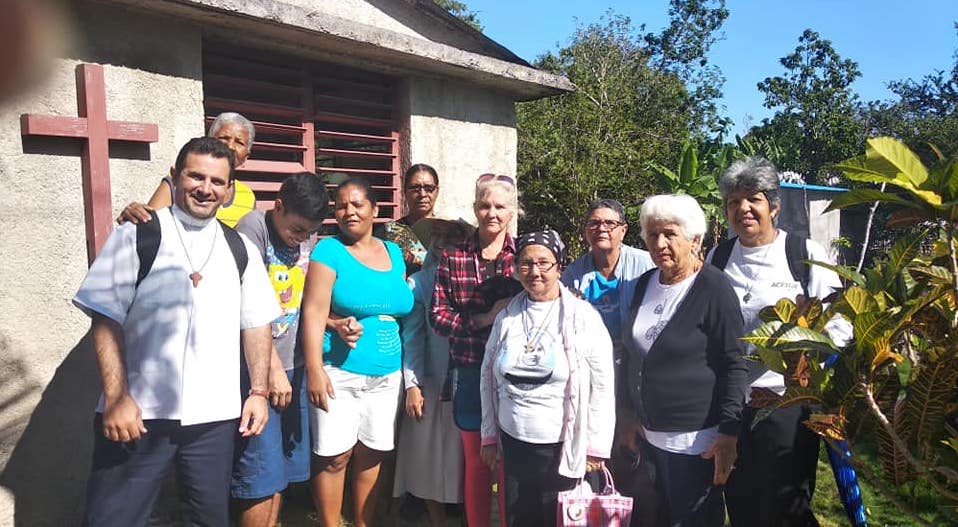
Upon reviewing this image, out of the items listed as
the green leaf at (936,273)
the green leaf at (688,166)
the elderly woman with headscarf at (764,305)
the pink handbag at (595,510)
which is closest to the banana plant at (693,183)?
the green leaf at (688,166)

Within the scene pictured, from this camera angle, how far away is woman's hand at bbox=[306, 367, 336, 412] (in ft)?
10.6

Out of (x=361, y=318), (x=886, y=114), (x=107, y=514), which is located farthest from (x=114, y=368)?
(x=886, y=114)

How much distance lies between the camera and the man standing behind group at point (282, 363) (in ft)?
10.3

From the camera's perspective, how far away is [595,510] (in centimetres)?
284

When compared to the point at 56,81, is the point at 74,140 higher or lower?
lower

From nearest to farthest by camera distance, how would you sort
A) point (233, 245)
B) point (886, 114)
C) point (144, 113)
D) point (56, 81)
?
point (233, 245), point (56, 81), point (144, 113), point (886, 114)

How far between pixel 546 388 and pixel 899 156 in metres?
1.60

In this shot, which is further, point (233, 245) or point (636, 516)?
point (636, 516)

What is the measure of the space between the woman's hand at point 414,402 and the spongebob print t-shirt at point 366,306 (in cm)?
15

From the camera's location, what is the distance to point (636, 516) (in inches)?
126

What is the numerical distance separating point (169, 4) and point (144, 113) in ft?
2.00

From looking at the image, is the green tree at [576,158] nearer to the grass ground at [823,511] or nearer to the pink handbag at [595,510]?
the grass ground at [823,511]

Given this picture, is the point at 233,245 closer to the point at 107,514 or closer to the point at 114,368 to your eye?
the point at 114,368

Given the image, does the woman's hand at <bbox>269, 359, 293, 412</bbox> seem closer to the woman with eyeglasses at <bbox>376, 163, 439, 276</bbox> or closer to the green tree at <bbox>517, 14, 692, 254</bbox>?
the woman with eyeglasses at <bbox>376, 163, 439, 276</bbox>
